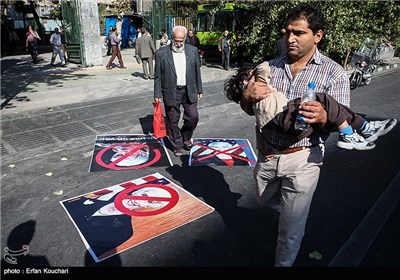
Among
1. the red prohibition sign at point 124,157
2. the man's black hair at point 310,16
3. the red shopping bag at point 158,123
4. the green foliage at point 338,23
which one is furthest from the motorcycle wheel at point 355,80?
the man's black hair at point 310,16

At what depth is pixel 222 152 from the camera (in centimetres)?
506

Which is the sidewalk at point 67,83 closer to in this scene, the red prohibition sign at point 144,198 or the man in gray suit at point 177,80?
the man in gray suit at point 177,80

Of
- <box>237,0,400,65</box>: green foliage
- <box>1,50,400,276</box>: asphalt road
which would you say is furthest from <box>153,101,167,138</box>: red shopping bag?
<box>237,0,400,65</box>: green foliage

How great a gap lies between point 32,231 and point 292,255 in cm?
256

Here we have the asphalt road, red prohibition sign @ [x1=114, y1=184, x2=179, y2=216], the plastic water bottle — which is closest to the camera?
the plastic water bottle

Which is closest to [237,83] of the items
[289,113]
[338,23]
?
[289,113]

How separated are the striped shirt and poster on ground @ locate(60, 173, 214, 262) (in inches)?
59.9

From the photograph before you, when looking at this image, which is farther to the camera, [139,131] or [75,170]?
[139,131]

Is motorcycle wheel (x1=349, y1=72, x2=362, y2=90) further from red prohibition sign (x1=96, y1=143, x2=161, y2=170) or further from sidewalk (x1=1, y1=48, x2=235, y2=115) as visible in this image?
red prohibition sign (x1=96, y1=143, x2=161, y2=170)

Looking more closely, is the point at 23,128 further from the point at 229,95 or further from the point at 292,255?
the point at 292,255

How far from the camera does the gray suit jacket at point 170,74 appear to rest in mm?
4703

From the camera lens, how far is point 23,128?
20.5ft

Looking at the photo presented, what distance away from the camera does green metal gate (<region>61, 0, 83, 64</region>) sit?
13.8 meters

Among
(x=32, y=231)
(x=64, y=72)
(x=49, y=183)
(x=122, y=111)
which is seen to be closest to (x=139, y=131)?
(x=122, y=111)
